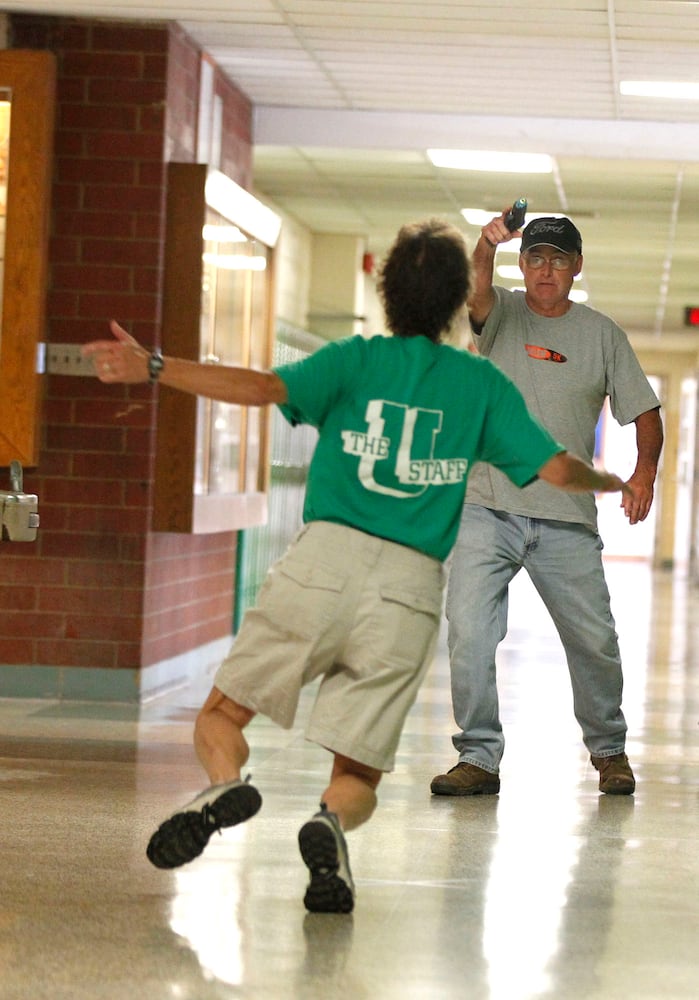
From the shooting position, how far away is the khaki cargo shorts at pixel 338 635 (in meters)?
3.29

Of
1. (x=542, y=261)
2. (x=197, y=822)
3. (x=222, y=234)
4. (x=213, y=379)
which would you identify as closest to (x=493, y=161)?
(x=222, y=234)

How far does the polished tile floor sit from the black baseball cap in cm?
171

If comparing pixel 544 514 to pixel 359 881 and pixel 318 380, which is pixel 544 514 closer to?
pixel 359 881

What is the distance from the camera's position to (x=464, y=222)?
1352 cm

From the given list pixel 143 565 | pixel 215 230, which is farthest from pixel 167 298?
pixel 143 565

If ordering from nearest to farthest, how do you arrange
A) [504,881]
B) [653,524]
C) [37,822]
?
[504,881] → [37,822] → [653,524]

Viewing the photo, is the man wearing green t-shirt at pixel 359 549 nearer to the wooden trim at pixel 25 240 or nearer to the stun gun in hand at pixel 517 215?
the stun gun in hand at pixel 517 215

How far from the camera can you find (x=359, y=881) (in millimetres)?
3768

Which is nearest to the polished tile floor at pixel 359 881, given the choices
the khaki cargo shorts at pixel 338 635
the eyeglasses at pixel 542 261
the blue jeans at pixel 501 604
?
the blue jeans at pixel 501 604

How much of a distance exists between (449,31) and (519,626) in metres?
6.18

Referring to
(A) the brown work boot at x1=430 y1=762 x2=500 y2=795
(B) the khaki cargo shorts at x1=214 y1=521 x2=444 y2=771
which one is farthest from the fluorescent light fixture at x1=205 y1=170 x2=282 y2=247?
(B) the khaki cargo shorts at x1=214 y1=521 x2=444 y2=771

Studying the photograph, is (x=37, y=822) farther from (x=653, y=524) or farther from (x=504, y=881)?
(x=653, y=524)

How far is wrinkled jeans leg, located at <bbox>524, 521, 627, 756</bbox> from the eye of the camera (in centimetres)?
501

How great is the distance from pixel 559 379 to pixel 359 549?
6.20 ft
